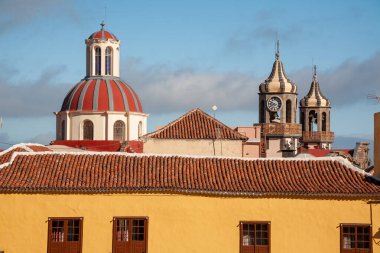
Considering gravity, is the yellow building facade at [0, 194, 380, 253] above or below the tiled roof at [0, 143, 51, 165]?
below

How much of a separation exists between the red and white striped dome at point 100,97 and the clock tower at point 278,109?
10656mm

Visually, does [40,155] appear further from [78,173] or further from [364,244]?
[364,244]

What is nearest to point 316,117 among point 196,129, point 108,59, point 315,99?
point 315,99

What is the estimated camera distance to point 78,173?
28281 mm

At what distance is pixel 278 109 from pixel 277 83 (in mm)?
1779

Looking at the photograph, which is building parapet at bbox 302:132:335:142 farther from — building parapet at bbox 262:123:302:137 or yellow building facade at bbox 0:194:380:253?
yellow building facade at bbox 0:194:380:253

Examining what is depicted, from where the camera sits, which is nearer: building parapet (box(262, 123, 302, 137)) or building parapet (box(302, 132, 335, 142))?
building parapet (box(262, 123, 302, 137))

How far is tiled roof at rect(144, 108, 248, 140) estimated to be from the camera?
135 feet

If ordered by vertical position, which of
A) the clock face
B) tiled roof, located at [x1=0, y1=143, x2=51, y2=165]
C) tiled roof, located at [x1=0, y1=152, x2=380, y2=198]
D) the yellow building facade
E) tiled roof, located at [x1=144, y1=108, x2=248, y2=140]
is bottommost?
the yellow building facade

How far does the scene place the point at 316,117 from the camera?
7669cm

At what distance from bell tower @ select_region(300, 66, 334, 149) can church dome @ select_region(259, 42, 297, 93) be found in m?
12.3

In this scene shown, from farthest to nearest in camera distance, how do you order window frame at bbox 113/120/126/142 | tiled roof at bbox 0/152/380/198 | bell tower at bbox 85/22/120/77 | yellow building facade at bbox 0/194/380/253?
bell tower at bbox 85/22/120/77
window frame at bbox 113/120/126/142
tiled roof at bbox 0/152/380/198
yellow building facade at bbox 0/194/380/253

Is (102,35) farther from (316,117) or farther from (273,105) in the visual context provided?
(316,117)

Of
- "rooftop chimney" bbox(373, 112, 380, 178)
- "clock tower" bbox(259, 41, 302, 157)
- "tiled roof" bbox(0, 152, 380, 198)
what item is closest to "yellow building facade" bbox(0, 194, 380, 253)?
"tiled roof" bbox(0, 152, 380, 198)
